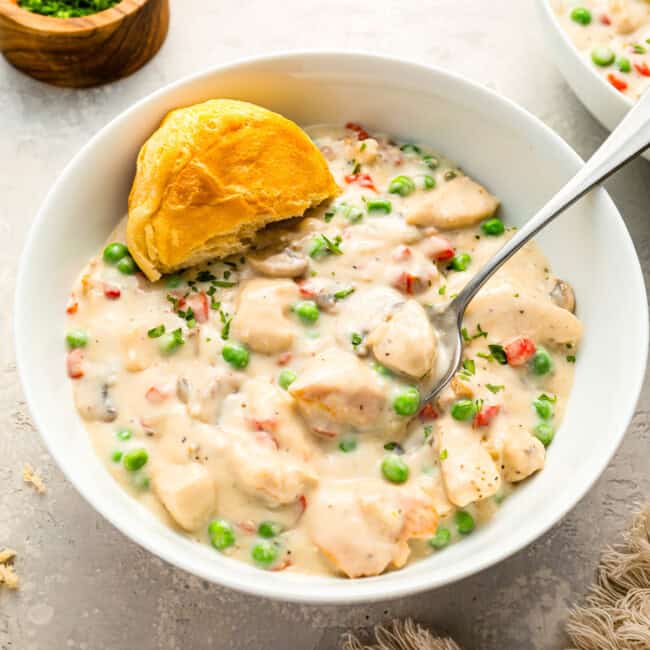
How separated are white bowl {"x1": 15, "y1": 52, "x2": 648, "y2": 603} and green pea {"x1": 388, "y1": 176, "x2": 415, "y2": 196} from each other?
0.98 feet

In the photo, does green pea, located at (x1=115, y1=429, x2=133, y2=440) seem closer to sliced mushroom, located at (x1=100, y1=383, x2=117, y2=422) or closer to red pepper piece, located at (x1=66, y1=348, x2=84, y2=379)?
sliced mushroom, located at (x1=100, y1=383, x2=117, y2=422)

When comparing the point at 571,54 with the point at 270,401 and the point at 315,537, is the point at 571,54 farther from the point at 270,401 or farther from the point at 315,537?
the point at 315,537

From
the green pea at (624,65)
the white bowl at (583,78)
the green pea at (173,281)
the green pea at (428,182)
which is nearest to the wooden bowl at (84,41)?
the green pea at (173,281)

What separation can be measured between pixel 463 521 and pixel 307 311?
39.0 inches

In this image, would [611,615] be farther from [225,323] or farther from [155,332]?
[155,332]

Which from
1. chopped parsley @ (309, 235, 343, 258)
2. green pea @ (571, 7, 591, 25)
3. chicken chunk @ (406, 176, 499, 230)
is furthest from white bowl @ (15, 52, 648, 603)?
green pea @ (571, 7, 591, 25)

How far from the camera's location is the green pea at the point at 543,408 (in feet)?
13.0

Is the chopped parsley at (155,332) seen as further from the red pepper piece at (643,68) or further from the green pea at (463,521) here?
the red pepper piece at (643,68)

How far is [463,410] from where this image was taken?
380 cm

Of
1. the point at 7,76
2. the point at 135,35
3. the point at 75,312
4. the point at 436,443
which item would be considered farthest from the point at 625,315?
the point at 7,76

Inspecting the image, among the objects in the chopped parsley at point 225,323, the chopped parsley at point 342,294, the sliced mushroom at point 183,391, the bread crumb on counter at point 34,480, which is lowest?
the bread crumb on counter at point 34,480

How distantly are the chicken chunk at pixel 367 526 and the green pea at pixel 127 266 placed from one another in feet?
3.95

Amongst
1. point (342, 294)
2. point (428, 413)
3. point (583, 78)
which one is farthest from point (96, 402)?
point (583, 78)

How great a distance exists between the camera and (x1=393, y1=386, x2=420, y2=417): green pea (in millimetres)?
3785
